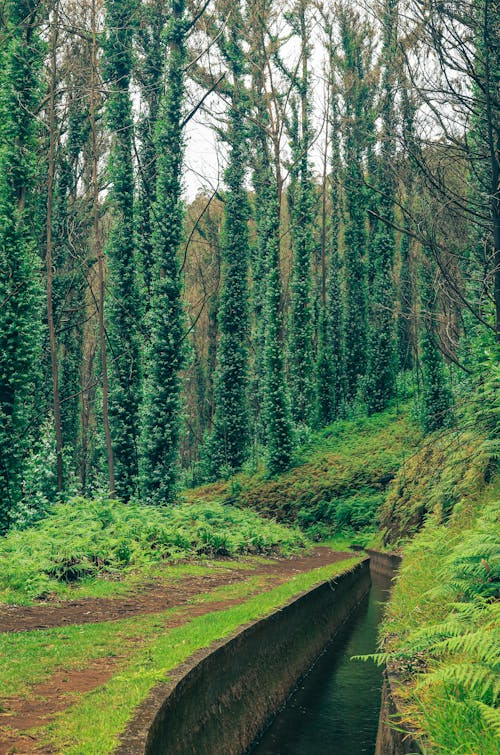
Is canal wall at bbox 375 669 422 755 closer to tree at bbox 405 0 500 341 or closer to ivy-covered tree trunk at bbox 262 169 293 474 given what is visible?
tree at bbox 405 0 500 341

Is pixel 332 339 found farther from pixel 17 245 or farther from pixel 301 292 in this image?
pixel 17 245

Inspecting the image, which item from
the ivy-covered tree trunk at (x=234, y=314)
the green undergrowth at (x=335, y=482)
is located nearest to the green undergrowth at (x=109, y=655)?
the green undergrowth at (x=335, y=482)

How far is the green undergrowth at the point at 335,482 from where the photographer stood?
27875 millimetres

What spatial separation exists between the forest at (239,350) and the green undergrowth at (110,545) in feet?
0.26

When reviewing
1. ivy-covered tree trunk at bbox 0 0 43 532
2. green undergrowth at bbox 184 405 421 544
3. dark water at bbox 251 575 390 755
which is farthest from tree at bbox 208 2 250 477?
dark water at bbox 251 575 390 755

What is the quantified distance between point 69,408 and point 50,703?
26688 millimetres

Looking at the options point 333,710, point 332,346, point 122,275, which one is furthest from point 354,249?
point 333,710

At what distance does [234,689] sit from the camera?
834cm

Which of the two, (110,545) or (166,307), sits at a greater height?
(166,307)

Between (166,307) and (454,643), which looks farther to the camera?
(166,307)

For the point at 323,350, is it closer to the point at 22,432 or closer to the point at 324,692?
the point at 22,432

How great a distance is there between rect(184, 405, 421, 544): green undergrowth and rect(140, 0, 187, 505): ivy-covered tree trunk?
18.4 ft

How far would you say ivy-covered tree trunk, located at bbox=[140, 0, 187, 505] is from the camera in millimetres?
26047

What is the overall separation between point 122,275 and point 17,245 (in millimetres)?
6714
